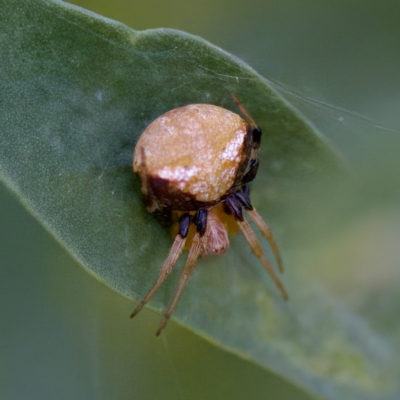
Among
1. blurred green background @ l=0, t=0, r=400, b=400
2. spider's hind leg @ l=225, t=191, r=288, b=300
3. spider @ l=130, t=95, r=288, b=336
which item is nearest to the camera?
spider @ l=130, t=95, r=288, b=336

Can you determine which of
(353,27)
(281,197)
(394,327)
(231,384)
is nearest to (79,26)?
(281,197)

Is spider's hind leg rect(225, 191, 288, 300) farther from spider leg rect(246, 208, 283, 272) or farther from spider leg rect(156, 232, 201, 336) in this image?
spider leg rect(156, 232, 201, 336)

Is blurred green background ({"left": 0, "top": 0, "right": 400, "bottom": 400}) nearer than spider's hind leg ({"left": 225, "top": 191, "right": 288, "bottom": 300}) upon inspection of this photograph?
No

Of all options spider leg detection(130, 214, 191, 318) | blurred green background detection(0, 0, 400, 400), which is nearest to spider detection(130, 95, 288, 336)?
spider leg detection(130, 214, 191, 318)

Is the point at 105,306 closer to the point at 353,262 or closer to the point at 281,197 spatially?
the point at 281,197

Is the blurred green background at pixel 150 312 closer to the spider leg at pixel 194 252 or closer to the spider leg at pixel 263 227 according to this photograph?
the spider leg at pixel 263 227

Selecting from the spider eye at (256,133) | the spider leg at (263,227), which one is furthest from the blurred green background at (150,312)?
the spider eye at (256,133)

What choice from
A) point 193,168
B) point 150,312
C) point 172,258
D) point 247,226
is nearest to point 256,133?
point 193,168
